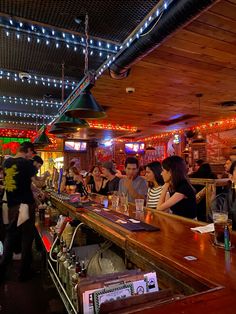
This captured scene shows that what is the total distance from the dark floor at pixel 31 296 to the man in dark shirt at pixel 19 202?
17cm

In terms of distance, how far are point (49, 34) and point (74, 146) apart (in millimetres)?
8415

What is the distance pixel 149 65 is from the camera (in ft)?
11.8

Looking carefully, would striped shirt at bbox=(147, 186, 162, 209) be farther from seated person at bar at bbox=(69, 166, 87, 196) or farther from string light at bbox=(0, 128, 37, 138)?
string light at bbox=(0, 128, 37, 138)

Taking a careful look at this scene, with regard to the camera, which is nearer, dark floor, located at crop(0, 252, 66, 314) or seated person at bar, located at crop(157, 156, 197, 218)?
seated person at bar, located at crop(157, 156, 197, 218)

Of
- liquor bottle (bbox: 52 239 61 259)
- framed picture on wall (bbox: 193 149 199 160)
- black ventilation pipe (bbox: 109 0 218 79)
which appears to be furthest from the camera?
framed picture on wall (bbox: 193 149 199 160)

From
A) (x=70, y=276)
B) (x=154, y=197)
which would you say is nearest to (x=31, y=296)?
(x=70, y=276)

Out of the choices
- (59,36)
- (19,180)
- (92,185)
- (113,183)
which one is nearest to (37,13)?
(59,36)

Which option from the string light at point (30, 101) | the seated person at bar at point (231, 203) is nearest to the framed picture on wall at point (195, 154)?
the string light at point (30, 101)

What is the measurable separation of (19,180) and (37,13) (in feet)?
7.35

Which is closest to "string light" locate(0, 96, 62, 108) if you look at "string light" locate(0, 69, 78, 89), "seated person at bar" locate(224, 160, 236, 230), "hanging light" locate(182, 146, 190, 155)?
"string light" locate(0, 69, 78, 89)

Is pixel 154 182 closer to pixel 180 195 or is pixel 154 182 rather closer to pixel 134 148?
pixel 180 195

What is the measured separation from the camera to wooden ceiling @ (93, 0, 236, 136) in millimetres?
2674

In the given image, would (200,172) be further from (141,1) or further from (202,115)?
(141,1)

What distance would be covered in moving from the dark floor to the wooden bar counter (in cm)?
147
